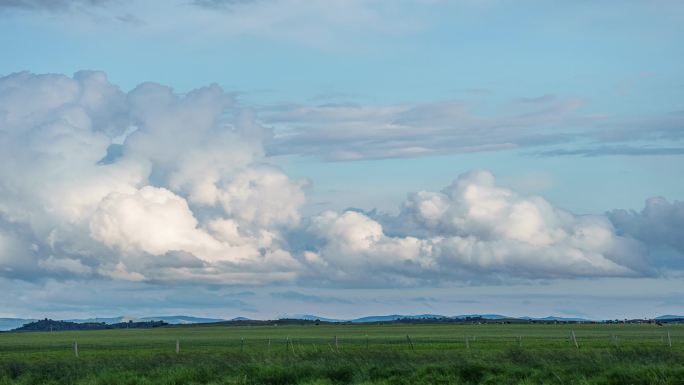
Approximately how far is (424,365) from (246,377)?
807 cm

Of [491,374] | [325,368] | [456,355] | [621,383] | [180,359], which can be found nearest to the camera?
[621,383]

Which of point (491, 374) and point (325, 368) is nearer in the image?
point (491, 374)

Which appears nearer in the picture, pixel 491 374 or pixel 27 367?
pixel 491 374

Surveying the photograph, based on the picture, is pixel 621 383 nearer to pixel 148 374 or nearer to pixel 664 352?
pixel 664 352

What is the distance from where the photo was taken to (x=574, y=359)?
44.5 m

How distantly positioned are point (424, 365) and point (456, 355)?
189 inches

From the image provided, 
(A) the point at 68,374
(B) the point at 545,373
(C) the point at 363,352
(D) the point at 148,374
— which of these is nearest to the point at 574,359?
(B) the point at 545,373

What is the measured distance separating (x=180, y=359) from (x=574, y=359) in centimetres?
2164

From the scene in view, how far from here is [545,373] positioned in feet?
134

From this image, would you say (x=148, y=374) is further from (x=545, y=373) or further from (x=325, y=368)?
(x=545, y=373)

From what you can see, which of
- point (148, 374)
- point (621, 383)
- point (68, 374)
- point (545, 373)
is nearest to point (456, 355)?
point (545, 373)

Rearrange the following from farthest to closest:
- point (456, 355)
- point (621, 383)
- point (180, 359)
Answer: point (180, 359) → point (456, 355) → point (621, 383)

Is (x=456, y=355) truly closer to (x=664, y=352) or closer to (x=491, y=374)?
(x=491, y=374)

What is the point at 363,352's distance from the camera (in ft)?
164
